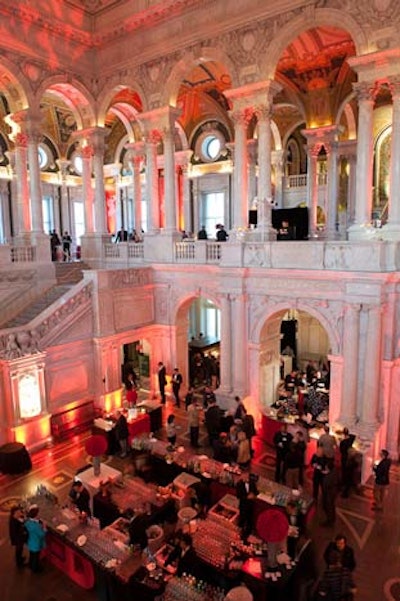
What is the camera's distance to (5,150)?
22453 millimetres

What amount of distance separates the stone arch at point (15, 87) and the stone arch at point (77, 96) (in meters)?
0.68

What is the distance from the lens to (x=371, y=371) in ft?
38.8

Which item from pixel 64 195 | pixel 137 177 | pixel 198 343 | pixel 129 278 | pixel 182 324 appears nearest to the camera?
pixel 129 278

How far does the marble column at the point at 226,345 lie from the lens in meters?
14.2

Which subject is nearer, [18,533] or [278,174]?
[18,533]

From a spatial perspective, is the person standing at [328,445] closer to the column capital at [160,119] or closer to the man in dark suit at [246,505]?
the man in dark suit at [246,505]

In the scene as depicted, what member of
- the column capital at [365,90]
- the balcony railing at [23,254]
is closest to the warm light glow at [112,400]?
the balcony railing at [23,254]

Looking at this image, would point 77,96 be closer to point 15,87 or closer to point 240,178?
point 15,87

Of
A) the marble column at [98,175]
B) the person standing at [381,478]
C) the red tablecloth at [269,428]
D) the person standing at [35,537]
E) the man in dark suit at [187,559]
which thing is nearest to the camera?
the man in dark suit at [187,559]

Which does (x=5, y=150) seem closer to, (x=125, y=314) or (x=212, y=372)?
(x=125, y=314)

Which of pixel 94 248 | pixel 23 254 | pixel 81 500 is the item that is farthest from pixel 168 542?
pixel 94 248

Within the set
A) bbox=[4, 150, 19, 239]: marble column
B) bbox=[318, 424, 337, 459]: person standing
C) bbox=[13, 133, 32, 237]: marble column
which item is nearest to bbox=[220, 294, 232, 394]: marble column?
bbox=[318, 424, 337, 459]: person standing

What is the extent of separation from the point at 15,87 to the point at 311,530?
51.9 feet

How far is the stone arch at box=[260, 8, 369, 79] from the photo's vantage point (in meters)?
11.9
